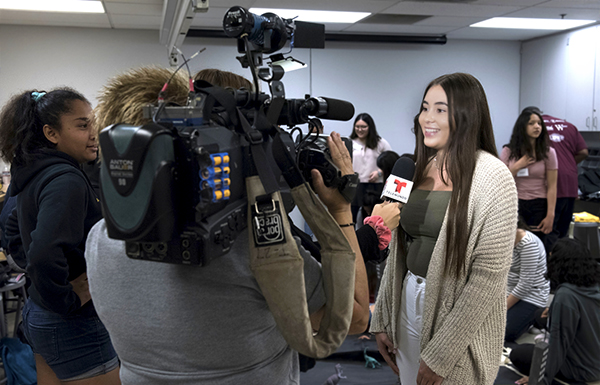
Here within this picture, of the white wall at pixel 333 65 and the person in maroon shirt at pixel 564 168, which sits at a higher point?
the white wall at pixel 333 65

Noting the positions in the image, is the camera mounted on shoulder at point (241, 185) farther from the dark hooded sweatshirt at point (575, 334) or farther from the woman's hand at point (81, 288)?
the dark hooded sweatshirt at point (575, 334)

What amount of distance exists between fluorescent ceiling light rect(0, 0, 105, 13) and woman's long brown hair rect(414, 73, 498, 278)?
4.22m

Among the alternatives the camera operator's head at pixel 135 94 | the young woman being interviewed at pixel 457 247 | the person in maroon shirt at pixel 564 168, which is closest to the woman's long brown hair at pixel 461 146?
the young woman being interviewed at pixel 457 247

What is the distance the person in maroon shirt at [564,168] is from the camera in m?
4.57

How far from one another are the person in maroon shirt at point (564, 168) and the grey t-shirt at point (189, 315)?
4474mm

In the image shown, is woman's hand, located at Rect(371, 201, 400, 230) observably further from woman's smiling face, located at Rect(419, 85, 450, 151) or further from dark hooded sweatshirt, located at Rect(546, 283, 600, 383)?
dark hooded sweatshirt, located at Rect(546, 283, 600, 383)

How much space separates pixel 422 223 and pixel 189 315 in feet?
3.10

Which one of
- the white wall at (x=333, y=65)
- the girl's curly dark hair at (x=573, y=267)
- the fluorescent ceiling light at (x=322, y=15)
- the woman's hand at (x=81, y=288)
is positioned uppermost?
the fluorescent ceiling light at (x=322, y=15)

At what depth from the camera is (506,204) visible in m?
1.32

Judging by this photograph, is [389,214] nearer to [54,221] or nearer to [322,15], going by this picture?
[54,221]

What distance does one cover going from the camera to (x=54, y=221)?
138cm

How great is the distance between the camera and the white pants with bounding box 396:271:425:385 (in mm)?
1517

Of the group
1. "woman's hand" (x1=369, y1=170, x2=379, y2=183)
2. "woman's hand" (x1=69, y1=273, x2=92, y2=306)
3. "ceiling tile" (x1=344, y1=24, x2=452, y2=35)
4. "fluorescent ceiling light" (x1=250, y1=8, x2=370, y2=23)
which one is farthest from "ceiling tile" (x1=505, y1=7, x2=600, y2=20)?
"woman's hand" (x1=69, y1=273, x2=92, y2=306)

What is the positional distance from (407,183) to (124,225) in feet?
3.25
